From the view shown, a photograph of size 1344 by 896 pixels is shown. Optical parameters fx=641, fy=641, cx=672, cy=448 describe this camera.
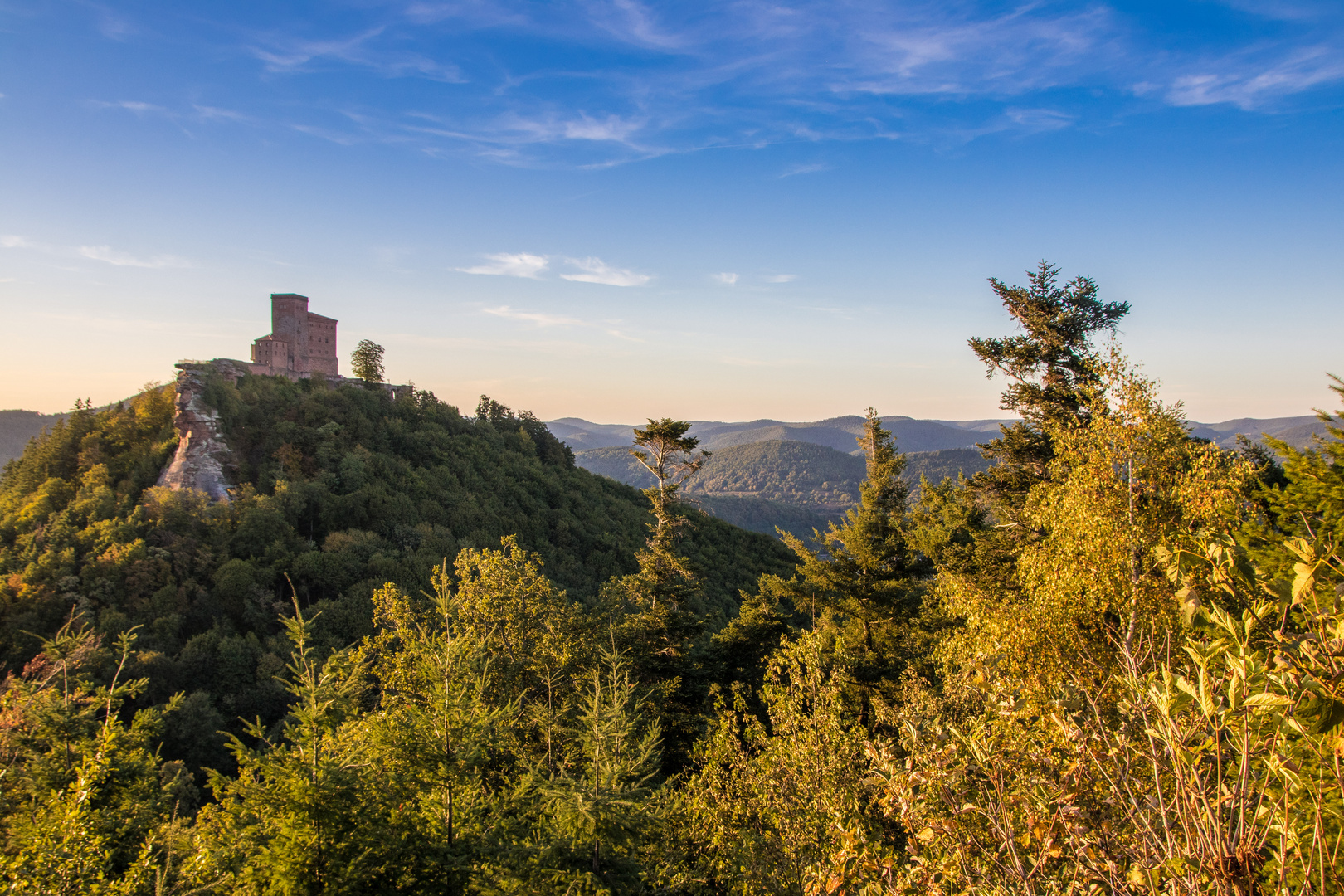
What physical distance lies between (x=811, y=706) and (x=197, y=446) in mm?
37869

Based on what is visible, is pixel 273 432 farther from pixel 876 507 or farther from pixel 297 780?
pixel 297 780

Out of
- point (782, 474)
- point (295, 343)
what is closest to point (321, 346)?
point (295, 343)

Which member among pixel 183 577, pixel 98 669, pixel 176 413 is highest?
pixel 176 413

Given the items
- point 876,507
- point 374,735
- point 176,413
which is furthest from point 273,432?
point 374,735

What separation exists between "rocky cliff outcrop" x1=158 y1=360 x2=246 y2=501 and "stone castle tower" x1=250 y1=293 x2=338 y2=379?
14.6m

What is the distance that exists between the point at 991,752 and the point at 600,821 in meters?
4.60

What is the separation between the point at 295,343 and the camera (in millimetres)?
56812

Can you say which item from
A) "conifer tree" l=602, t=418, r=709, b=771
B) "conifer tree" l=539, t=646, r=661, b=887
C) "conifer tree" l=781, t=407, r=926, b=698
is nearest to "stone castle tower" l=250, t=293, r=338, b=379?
"conifer tree" l=602, t=418, r=709, b=771

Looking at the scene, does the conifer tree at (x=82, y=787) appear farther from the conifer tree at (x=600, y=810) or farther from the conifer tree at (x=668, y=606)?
the conifer tree at (x=668, y=606)

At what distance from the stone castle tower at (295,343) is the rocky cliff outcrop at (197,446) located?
14578mm

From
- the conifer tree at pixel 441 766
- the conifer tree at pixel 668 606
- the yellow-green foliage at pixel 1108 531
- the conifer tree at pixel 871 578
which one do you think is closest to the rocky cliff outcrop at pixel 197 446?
the conifer tree at pixel 668 606

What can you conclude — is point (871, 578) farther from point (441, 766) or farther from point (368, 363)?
point (368, 363)

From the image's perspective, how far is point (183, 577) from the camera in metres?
29.7

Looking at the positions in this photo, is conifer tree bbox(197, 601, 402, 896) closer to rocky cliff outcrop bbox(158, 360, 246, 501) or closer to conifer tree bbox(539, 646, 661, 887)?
conifer tree bbox(539, 646, 661, 887)
